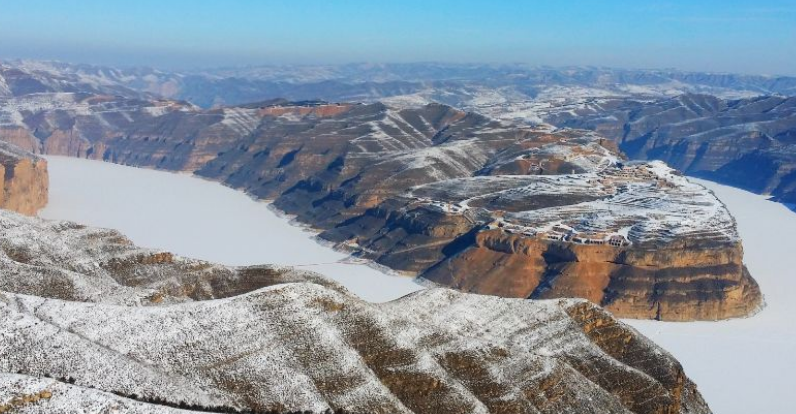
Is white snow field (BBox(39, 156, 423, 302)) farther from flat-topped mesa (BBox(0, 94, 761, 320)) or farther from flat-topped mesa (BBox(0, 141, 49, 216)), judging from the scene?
flat-topped mesa (BBox(0, 94, 761, 320))

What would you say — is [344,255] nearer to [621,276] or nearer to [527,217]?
[527,217]

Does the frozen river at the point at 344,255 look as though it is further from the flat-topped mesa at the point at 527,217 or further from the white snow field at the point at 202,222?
the flat-topped mesa at the point at 527,217

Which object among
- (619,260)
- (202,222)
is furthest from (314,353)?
(202,222)

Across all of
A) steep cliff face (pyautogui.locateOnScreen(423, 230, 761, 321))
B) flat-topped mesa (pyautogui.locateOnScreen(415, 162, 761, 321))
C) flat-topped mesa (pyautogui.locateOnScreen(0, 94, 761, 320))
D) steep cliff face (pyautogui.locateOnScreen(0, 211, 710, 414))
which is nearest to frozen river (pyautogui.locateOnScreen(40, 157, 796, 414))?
steep cliff face (pyautogui.locateOnScreen(423, 230, 761, 321))

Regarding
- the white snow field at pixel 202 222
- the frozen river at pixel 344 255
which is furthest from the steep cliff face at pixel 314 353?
the white snow field at pixel 202 222

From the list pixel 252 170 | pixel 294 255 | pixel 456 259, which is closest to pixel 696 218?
pixel 456 259

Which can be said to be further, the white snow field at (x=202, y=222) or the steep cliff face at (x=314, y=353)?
the white snow field at (x=202, y=222)
